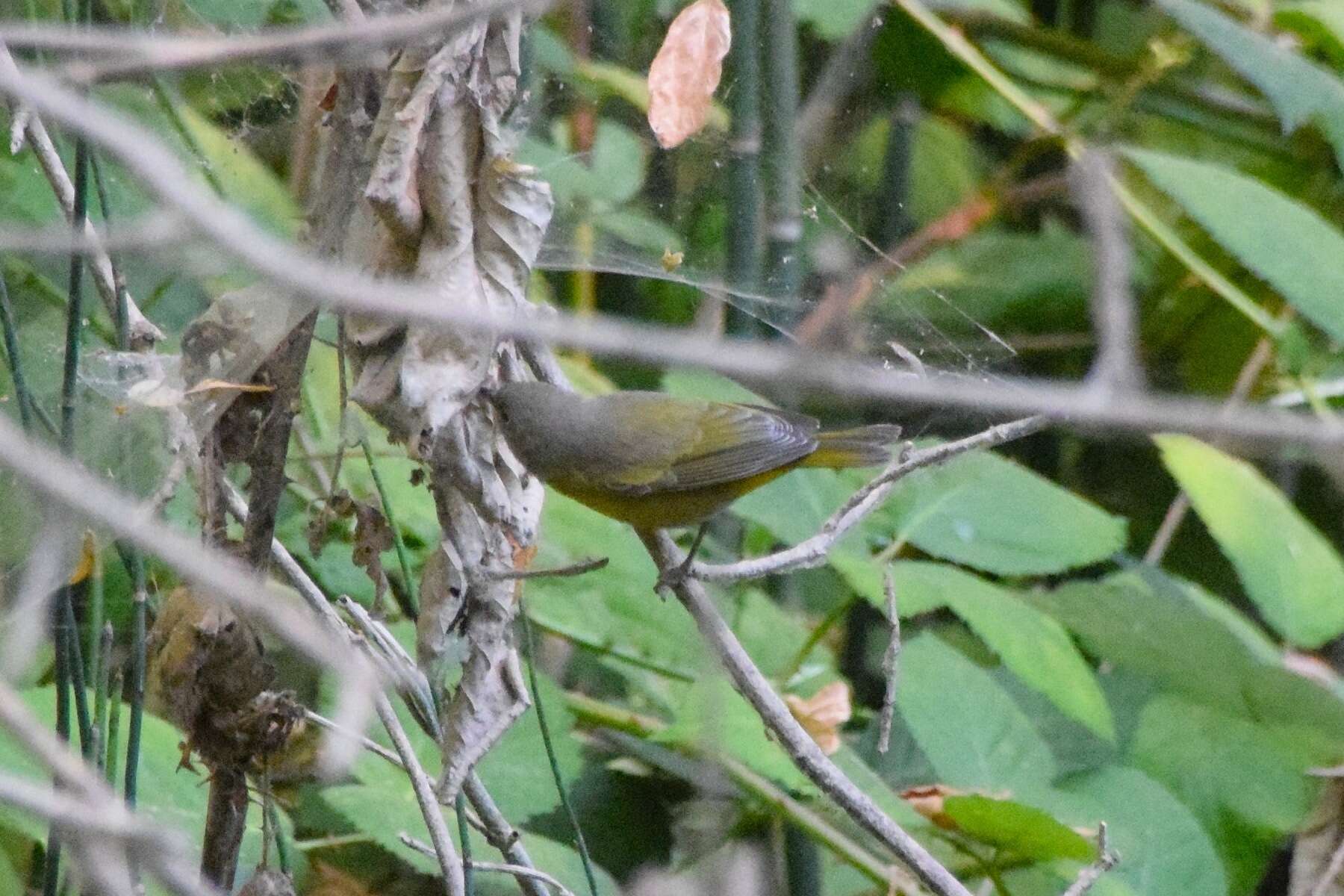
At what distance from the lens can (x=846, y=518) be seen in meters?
1.59

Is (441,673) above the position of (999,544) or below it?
above

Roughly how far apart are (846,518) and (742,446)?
0.82 metres

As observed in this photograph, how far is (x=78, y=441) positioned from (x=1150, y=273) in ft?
11.5

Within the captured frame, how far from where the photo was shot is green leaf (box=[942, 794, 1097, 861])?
198cm

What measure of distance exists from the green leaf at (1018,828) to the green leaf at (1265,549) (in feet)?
3.28

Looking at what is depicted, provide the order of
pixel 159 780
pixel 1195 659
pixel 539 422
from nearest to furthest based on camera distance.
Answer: pixel 539 422 < pixel 159 780 < pixel 1195 659

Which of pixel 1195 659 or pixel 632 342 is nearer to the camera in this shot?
pixel 632 342

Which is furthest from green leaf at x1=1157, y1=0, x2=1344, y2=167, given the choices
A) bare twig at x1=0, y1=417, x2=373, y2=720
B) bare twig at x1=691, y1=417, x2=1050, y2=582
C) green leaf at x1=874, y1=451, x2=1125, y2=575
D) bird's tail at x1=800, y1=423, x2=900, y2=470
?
bare twig at x1=0, y1=417, x2=373, y2=720

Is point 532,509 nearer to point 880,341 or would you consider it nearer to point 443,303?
point 880,341

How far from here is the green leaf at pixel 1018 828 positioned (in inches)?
77.8

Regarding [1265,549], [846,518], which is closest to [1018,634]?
[1265,549]

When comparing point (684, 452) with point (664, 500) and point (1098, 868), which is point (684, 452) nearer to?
point (664, 500)

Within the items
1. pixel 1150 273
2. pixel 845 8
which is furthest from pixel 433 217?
pixel 1150 273

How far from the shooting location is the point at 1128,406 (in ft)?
1.99
